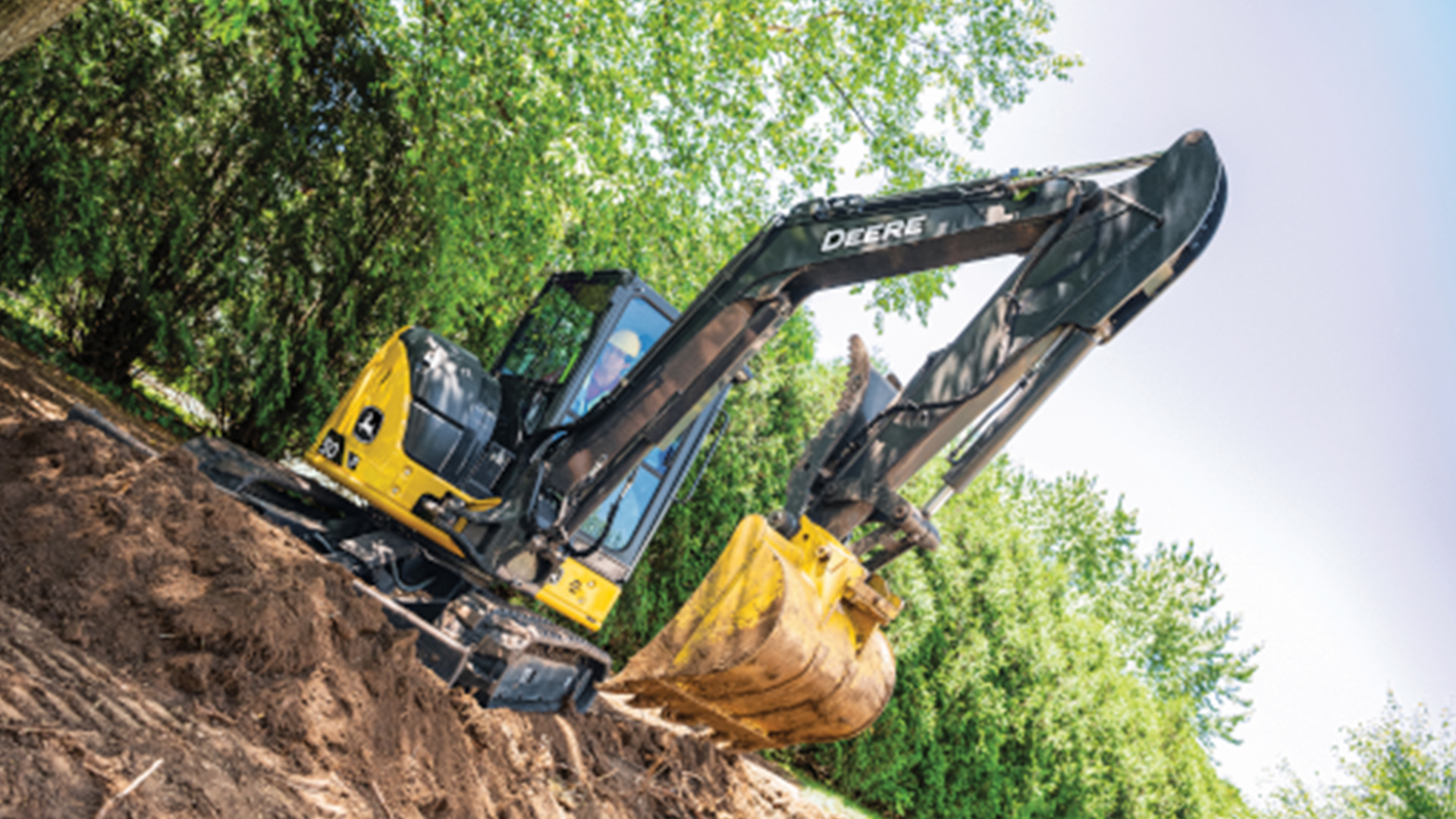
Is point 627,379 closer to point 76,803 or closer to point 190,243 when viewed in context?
point 76,803

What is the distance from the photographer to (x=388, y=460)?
594cm

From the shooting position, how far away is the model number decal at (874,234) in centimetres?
490

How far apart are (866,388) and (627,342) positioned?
1.89 metres

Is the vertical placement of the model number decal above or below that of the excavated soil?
above

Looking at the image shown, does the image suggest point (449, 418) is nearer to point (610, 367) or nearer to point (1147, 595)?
point (610, 367)

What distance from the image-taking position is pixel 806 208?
5.34 m

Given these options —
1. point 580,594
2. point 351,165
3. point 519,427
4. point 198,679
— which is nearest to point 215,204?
point 351,165

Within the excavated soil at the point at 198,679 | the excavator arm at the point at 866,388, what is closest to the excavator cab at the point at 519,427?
the excavator arm at the point at 866,388

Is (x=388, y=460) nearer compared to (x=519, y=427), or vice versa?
(x=388, y=460)

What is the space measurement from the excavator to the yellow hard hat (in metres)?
0.02

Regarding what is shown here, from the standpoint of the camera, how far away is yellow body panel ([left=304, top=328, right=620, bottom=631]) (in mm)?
5945

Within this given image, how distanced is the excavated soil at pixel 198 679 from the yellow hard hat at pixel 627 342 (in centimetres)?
242

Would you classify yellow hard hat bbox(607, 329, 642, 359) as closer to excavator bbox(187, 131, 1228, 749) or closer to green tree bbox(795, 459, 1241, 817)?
excavator bbox(187, 131, 1228, 749)

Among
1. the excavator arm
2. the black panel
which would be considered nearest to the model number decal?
the excavator arm
